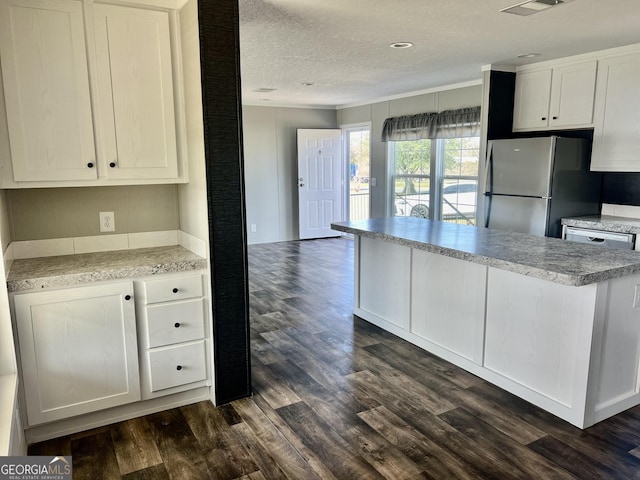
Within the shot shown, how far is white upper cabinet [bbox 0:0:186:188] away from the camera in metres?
2.27

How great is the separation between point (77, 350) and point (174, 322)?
48 centimetres

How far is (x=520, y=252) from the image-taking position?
2621mm

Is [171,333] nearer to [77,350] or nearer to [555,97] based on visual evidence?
[77,350]

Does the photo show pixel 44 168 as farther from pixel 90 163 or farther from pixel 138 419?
pixel 138 419

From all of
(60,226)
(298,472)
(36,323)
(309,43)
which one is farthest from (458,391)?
(309,43)

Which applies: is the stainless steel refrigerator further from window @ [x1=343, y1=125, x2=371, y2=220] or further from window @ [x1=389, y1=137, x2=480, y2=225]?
window @ [x1=343, y1=125, x2=371, y2=220]

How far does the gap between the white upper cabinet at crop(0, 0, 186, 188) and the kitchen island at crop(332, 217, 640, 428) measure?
171cm

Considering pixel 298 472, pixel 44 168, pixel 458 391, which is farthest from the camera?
pixel 458 391

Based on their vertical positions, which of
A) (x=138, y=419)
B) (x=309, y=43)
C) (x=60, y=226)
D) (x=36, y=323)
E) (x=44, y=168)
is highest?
(x=309, y=43)

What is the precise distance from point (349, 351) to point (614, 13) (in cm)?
284

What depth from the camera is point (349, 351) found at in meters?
3.43

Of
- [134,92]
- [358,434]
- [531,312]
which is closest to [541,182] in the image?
[531,312]

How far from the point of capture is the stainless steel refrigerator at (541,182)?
4.12m

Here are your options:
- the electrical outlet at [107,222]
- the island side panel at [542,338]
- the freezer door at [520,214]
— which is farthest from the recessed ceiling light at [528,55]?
the electrical outlet at [107,222]
